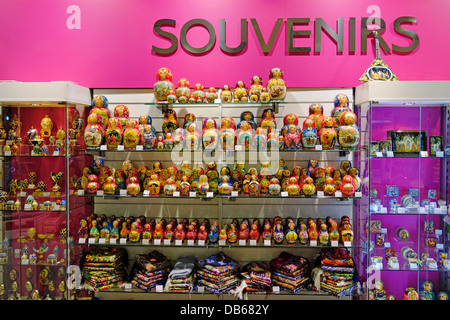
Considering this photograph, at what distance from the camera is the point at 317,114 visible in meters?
3.31

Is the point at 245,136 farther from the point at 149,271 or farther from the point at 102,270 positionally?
the point at 102,270

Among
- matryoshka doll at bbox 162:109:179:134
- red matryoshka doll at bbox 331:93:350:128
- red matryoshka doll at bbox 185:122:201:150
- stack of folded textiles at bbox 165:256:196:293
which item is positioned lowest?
stack of folded textiles at bbox 165:256:196:293

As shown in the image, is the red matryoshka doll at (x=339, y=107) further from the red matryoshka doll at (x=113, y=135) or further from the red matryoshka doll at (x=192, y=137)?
the red matryoshka doll at (x=113, y=135)

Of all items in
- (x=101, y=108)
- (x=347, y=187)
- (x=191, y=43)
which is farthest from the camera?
(x=191, y=43)

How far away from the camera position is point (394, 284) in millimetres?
3268

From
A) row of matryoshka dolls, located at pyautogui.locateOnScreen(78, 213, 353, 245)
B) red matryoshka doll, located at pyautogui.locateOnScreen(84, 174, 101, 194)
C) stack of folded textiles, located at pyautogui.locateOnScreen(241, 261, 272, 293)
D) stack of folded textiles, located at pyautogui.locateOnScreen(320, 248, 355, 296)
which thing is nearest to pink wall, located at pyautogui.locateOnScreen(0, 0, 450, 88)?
red matryoshka doll, located at pyautogui.locateOnScreen(84, 174, 101, 194)

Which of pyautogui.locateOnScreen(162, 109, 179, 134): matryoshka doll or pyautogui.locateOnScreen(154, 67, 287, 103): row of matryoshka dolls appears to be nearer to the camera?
pyautogui.locateOnScreen(154, 67, 287, 103): row of matryoshka dolls

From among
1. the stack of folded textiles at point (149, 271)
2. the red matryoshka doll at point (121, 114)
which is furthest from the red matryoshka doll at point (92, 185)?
the stack of folded textiles at point (149, 271)

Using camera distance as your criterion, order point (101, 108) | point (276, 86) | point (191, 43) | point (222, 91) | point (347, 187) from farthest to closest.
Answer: point (191, 43)
point (101, 108)
point (222, 91)
point (276, 86)
point (347, 187)

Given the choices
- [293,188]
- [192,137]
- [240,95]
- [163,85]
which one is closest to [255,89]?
Result: [240,95]

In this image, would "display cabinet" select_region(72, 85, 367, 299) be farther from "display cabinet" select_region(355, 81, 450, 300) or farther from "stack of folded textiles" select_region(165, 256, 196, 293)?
"display cabinet" select_region(355, 81, 450, 300)

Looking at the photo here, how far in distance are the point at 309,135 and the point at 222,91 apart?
94 cm

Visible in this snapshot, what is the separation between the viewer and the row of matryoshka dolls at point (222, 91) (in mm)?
3238

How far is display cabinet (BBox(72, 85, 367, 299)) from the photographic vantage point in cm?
327
